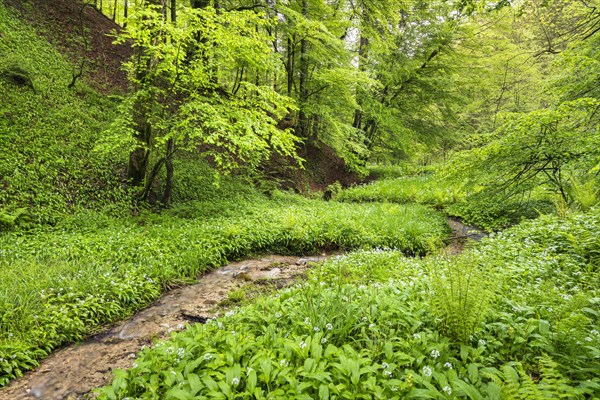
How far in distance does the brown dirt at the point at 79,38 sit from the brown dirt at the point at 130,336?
431 inches

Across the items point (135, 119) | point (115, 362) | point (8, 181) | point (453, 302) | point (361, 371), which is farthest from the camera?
point (135, 119)

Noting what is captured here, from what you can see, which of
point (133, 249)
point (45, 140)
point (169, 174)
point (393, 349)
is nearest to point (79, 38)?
point (45, 140)

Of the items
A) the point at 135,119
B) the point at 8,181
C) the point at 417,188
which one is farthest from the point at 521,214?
the point at 8,181

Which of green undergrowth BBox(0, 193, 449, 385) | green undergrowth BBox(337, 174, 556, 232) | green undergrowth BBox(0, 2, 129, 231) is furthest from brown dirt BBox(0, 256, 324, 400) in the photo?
green undergrowth BBox(337, 174, 556, 232)

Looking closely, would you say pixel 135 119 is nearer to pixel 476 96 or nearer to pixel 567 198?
pixel 567 198

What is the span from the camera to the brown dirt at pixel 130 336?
3.63 metres

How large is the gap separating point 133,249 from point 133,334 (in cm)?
234

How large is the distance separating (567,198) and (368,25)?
9029 mm

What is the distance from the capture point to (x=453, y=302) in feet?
9.86

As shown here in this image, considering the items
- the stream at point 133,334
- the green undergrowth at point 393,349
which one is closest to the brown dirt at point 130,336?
the stream at point 133,334

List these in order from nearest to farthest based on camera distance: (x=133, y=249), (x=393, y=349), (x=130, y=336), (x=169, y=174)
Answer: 1. (x=393, y=349)
2. (x=130, y=336)
3. (x=133, y=249)
4. (x=169, y=174)

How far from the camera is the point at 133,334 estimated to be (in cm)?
471

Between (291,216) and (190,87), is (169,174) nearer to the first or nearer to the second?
(190,87)

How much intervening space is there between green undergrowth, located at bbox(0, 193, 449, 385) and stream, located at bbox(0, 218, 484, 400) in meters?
0.20
